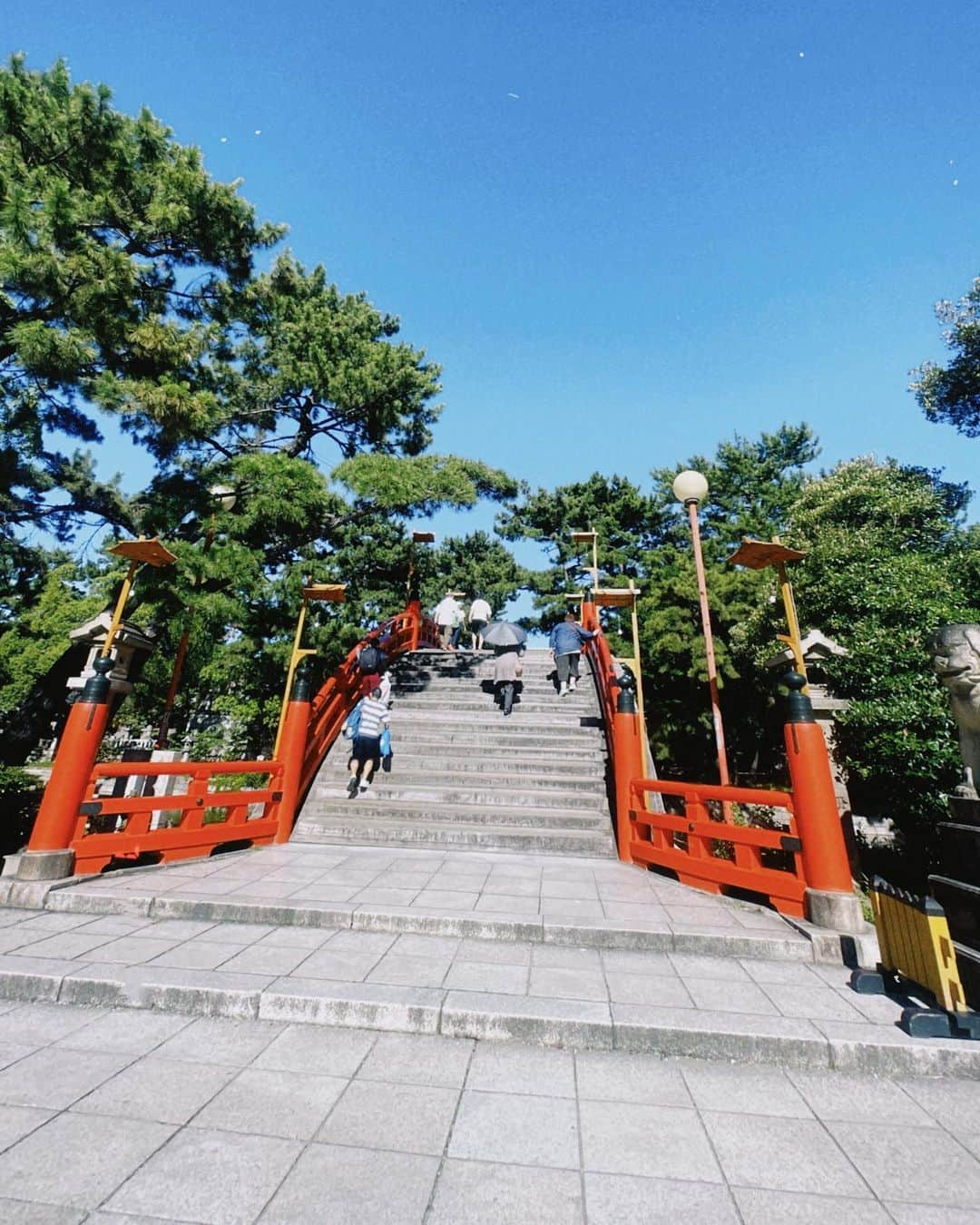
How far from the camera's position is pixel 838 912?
4188 mm

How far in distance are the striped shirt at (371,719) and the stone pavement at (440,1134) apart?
187 inches

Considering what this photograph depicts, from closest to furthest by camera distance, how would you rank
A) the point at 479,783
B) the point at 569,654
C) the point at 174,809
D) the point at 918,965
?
the point at 918,965, the point at 174,809, the point at 479,783, the point at 569,654

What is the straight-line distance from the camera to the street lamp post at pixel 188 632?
8.02 m

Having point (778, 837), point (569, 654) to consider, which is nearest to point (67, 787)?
point (778, 837)

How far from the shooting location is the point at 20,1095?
236 centimetres

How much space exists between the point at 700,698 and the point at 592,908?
13.1 m

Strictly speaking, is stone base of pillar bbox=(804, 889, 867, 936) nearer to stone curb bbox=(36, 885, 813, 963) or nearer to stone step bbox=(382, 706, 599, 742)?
stone curb bbox=(36, 885, 813, 963)

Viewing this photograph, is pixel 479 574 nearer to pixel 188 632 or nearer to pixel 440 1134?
pixel 188 632

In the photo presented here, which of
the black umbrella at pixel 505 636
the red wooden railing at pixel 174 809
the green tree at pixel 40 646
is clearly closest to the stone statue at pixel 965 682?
the red wooden railing at pixel 174 809

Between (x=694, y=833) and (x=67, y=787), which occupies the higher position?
(x=67, y=787)

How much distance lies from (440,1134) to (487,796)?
17.7ft

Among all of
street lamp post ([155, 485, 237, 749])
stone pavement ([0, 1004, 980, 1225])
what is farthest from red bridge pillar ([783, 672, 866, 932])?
street lamp post ([155, 485, 237, 749])

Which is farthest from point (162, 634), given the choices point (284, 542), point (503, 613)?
point (503, 613)

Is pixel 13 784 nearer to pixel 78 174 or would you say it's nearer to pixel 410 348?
pixel 78 174
